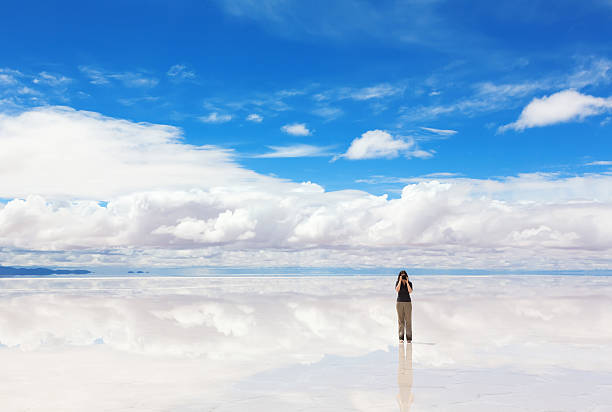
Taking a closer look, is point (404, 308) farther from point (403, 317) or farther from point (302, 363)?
point (302, 363)

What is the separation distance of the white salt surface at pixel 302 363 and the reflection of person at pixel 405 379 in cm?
3

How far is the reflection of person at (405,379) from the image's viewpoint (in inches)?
439

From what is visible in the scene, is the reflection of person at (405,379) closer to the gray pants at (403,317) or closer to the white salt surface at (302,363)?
the white salt surface at (302,363)

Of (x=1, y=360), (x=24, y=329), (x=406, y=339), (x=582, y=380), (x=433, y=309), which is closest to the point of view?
(x=582, y=380)

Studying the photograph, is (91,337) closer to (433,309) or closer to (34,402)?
(34,402)

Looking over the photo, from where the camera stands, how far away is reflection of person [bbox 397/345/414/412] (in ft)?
36.6

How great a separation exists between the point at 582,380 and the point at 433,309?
783 inches

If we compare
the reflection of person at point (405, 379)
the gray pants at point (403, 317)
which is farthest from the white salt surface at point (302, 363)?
the gray pants at point (403, 317)

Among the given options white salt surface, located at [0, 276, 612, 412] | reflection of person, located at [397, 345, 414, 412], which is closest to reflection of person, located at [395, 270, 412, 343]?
white salt surface, located at [0, 276, 612, 412]

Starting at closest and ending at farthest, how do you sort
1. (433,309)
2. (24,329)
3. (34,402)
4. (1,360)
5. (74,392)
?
(34,402) → (74,392) → (1,360) → (24,329) → (433,309)

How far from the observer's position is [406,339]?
19.6 m

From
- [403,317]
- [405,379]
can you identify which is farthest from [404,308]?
[405,379]

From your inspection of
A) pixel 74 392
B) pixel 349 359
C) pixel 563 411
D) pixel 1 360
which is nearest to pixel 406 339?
pixel 349 359

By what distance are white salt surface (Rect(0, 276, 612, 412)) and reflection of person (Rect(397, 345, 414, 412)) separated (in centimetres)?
3
